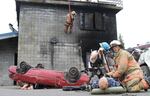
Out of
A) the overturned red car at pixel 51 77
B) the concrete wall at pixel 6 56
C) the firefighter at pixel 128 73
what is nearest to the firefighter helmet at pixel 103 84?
the firefighter at pixel 128 73

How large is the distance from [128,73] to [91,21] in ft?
45.8

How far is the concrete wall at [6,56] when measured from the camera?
63.9 ft

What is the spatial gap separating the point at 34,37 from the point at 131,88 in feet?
43.0

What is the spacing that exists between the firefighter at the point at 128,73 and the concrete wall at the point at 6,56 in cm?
1339

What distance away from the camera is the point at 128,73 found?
6.50 meters

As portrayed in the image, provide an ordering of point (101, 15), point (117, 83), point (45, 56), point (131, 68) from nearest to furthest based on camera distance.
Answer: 1. point (117, 83)
2. point (131, 68)
3. point (45, 56)
4. point (101, 15)

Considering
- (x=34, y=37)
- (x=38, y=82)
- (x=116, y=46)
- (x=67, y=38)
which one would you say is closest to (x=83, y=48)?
(x=67, y=38)

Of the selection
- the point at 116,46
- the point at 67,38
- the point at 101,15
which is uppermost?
the point at 101,15

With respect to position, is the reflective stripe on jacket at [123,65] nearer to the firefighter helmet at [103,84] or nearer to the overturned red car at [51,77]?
the firefighter helmet at [103,84]

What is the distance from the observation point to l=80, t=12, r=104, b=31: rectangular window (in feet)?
65.8

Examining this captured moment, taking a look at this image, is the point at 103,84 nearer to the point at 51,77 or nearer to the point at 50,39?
the point at 51,77

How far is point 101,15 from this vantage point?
20.4m

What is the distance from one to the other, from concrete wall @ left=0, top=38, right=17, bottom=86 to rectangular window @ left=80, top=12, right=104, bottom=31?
12.2ft

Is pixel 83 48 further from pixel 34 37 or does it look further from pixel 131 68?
pixel 131 68
